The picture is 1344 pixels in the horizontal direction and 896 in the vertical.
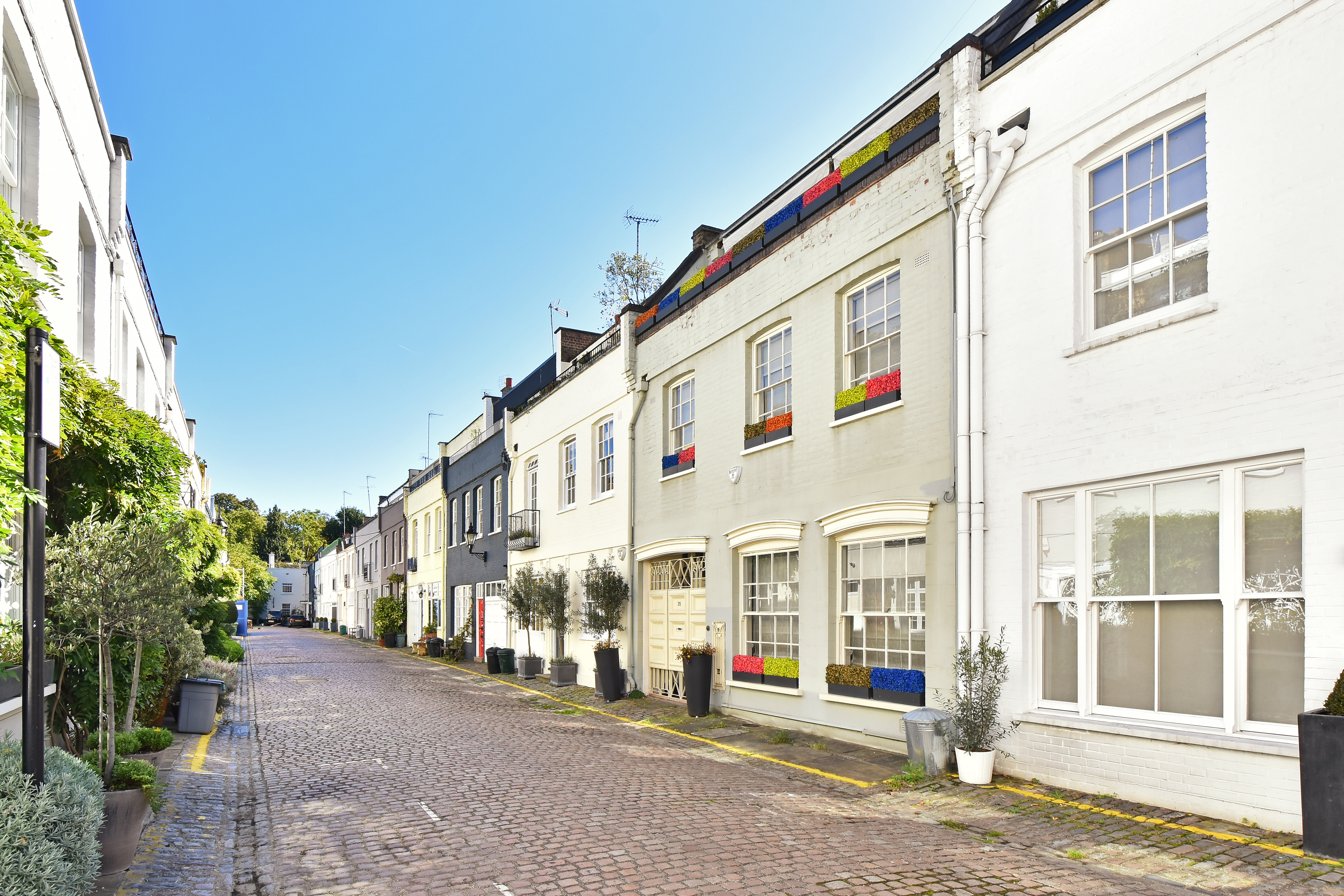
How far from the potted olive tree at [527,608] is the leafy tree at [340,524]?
67131mm

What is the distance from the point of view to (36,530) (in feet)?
16.4

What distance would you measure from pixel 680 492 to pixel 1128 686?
30.1 ft

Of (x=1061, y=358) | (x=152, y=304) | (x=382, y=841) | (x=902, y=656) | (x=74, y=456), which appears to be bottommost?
(x=382, y=841)

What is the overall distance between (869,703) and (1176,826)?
4.40 meters

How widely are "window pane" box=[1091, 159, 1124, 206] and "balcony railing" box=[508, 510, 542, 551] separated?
55.1 feet

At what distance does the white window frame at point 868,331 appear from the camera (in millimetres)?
11609

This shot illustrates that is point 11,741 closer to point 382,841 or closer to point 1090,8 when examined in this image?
point 382,841

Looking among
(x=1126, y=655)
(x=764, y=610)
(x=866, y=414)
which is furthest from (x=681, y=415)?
(x=1126, y=655)

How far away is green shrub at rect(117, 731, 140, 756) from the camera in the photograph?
9328mm

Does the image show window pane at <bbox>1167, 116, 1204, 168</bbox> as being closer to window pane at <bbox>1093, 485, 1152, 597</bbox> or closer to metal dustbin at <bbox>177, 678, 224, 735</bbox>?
window pane at <bbox>1093, 485, 1152, 597</bbox>

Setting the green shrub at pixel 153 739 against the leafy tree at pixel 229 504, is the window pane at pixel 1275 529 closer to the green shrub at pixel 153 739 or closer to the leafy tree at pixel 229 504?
the green shrub at pixel 153 739

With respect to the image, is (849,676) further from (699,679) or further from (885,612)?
(699,679)

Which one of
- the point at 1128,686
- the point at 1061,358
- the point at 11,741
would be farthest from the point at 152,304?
the point at 1128,686

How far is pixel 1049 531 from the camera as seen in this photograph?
364 inches
